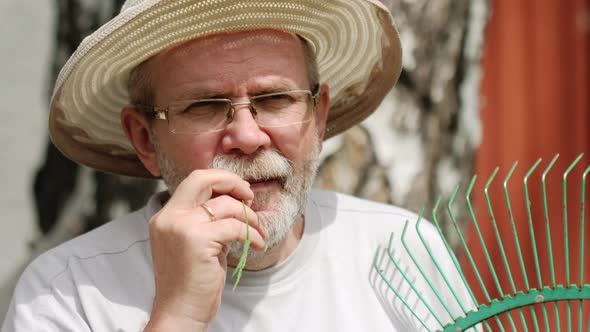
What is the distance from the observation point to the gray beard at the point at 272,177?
1920 mm

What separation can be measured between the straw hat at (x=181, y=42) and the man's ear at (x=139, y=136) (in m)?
0.08

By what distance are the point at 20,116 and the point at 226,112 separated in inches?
40.4

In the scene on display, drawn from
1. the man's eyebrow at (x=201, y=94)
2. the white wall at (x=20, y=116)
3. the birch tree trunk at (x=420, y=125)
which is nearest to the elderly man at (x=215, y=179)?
the man's eyebrow at (x=201, y=94)

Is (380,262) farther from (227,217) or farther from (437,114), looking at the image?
(437,114)

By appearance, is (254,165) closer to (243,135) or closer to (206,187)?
(243,135)

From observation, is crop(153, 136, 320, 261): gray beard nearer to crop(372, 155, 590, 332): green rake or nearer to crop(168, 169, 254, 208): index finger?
crop(168, 169, 254, 208): index finger

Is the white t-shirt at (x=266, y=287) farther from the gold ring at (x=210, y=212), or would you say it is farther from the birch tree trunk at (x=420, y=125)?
the birch tree trunk at (x=420, y=125)

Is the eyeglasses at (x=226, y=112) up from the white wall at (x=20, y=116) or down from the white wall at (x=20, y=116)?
up

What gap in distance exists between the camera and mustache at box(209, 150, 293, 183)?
1.91m

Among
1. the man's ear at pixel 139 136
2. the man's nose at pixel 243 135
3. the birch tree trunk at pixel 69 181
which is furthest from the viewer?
the birch tree trunk at pixel 69 181

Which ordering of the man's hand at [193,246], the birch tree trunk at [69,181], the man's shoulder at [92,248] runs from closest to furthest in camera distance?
the man's hand at [193,246] → the man's shoulder at [92,248] → the birch tree trunk at [69,181]

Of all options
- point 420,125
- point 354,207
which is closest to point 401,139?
point 420,125

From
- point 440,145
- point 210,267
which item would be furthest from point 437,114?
point 210,267

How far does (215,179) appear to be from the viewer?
1.78m
